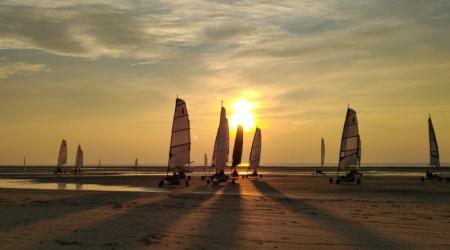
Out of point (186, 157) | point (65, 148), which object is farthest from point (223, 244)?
point (65, 148)

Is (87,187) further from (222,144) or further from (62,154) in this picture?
(62,154)

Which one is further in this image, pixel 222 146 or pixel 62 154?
pixel 62 154

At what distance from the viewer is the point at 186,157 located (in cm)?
4428

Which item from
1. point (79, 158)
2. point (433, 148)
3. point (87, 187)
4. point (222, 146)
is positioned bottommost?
point (87, 187)

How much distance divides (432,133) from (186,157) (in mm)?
32609

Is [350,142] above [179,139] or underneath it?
above

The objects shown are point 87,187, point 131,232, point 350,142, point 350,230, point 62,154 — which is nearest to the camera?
point 131,232

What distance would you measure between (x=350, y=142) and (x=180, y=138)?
17826 mm

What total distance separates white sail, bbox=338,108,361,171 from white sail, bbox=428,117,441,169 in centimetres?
1433

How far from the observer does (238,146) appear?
5994 centimetres

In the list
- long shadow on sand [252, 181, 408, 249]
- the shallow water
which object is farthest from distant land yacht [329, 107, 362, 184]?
long shadow on sand [252, 181, 408, 249]

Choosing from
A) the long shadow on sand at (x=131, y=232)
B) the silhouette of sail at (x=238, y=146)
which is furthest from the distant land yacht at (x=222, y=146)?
the long shadow on sand at (x=131, y=232)

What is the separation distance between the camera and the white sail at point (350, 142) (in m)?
50.4

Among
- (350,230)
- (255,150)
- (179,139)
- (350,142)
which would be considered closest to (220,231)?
(350,230)
